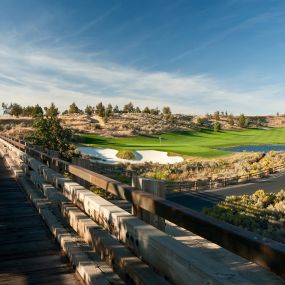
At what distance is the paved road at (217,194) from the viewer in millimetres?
29406

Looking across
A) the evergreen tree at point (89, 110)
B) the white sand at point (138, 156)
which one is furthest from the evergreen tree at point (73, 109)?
the white sand at point (138, 156)

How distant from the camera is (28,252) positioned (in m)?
5.80

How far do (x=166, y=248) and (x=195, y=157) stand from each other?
219 ft

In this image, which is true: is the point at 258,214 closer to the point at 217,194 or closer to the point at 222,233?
the point at 217,194

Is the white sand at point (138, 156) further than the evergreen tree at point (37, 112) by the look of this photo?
Yes

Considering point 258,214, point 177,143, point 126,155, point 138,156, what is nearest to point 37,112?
point 126,155

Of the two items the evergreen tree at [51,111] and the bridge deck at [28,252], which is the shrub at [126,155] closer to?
the evergreen tree at [51,111]

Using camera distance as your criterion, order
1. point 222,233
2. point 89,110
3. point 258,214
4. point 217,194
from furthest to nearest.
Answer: point 89,110 < point 217,194 < point 258,214 < point 222,233

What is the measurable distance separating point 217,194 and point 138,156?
37.2 metres

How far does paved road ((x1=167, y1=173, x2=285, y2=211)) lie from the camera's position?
29406 millimetres

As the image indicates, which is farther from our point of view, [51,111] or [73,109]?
[73,109]

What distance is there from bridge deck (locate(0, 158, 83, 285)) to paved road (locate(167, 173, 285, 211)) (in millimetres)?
20370

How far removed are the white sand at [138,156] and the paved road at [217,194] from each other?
28331mm

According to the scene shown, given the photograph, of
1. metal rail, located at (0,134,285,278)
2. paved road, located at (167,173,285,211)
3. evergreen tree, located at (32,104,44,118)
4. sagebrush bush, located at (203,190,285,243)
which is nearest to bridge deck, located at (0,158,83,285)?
metal rail, located at (0,134,285,278)
